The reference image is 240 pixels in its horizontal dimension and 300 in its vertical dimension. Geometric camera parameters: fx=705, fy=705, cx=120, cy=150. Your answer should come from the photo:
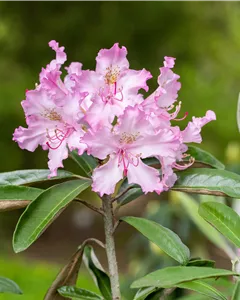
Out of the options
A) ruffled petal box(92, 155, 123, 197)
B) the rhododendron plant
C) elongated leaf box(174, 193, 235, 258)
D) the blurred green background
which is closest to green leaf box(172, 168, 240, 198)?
the rhododendron plant

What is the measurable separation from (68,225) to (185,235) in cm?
647

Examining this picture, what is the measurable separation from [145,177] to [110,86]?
0.43ft

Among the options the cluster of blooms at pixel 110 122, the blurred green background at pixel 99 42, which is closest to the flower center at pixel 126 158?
the cluster of blooms at pixel 110 122

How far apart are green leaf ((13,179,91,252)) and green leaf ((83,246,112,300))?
199 millimetres

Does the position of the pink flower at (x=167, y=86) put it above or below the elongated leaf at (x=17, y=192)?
above

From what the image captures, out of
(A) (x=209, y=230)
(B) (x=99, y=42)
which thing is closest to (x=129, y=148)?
(A) (x=209, y=230)

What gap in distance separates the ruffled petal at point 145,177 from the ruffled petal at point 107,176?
15 mm

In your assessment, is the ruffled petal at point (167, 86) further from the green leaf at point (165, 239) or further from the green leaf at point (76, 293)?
the green leaf at point (76, 293)

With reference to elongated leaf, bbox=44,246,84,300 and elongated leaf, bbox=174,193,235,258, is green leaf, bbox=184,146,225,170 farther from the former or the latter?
elongated leaf, bbox=174,193,235,258

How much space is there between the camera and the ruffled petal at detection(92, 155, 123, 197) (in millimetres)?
932

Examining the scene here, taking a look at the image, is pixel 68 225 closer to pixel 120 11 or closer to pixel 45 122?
pixel 120 11

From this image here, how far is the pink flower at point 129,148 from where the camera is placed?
912mm

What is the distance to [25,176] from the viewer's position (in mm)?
1058

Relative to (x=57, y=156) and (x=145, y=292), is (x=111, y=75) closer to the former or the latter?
(x=57, y=156)
